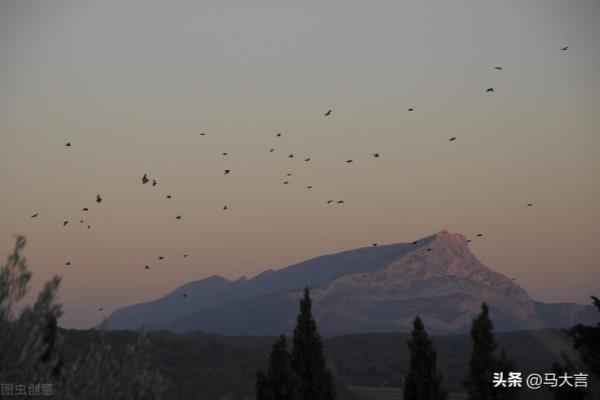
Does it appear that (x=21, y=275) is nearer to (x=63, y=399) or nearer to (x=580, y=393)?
(x=63, y=399)

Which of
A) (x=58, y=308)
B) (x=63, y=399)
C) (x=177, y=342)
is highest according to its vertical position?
(x=177, y=342)

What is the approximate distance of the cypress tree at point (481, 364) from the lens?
59.2m

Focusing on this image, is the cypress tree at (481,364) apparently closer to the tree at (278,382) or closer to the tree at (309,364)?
the tree at (309,364)

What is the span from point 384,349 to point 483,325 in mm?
128900

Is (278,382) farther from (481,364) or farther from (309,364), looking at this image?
(481,364)

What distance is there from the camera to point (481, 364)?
60094 millimetres

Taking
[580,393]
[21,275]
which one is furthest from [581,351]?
[21,275]

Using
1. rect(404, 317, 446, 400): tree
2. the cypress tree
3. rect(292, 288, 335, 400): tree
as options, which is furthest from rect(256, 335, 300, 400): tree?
the cypress tree

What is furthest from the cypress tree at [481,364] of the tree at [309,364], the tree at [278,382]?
the tree at [278,382]

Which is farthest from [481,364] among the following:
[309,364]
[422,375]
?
[309,364]

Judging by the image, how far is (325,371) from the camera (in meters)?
58.1

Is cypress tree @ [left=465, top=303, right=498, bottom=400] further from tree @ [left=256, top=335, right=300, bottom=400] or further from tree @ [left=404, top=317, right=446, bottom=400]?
tree @ [left=256, top=335, right=300, bottom=400]

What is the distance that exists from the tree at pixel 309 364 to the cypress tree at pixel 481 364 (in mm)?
8400

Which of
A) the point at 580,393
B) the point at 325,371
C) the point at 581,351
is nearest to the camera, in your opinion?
the point at 581,351
